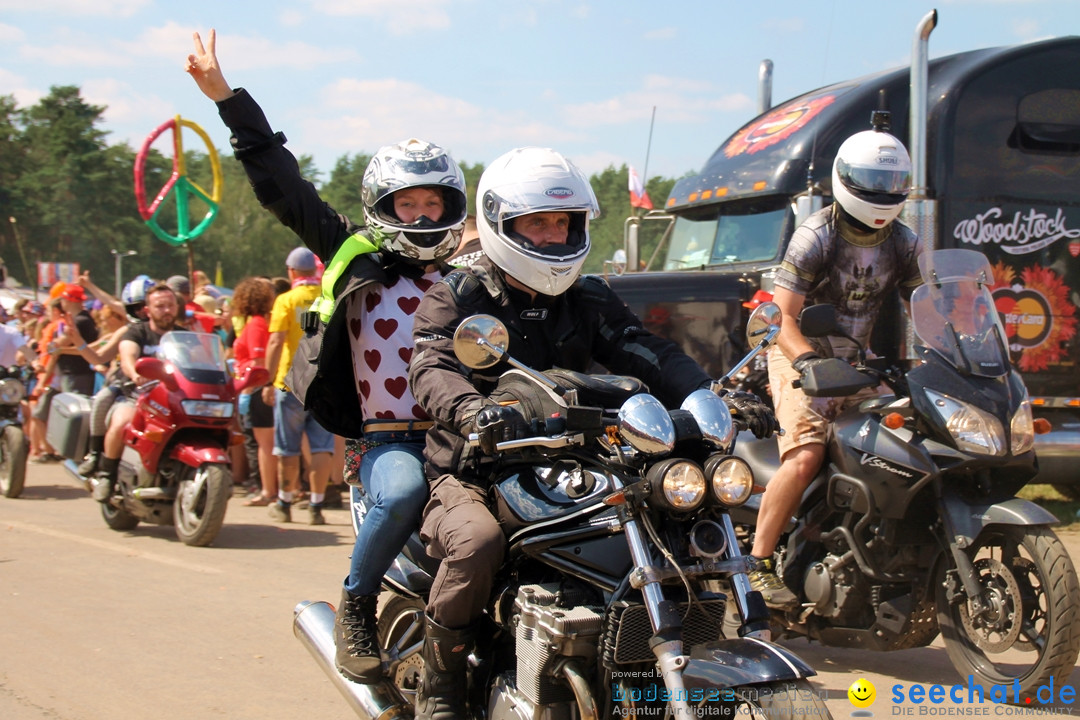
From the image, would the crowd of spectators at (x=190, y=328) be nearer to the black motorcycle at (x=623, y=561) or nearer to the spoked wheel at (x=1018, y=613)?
the spoked wheel at (x=1018, y=613)

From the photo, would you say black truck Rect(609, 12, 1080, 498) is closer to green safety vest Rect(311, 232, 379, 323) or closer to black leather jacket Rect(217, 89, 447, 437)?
black leather jacket Rect(217, 89, 447, 437)

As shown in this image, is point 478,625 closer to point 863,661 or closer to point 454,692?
point 454,692

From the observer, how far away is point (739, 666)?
2.64 m

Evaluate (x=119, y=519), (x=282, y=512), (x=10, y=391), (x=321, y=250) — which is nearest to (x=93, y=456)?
(x=119, y=519)

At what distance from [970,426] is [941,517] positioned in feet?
1.31

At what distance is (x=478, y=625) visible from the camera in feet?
11.0

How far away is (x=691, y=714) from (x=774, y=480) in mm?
2532

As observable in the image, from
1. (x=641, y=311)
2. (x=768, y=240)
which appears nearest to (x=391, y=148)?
(x=641, y=311)

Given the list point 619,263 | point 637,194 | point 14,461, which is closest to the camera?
point 619,263

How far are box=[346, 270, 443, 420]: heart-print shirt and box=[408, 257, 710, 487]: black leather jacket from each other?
1.45 ft

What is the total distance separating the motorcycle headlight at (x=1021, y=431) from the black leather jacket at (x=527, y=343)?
164cm

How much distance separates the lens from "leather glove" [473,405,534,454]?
2920 millimetres

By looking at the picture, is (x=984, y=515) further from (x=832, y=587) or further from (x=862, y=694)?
(x=862, y=694)

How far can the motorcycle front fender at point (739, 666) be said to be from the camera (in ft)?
8.53
